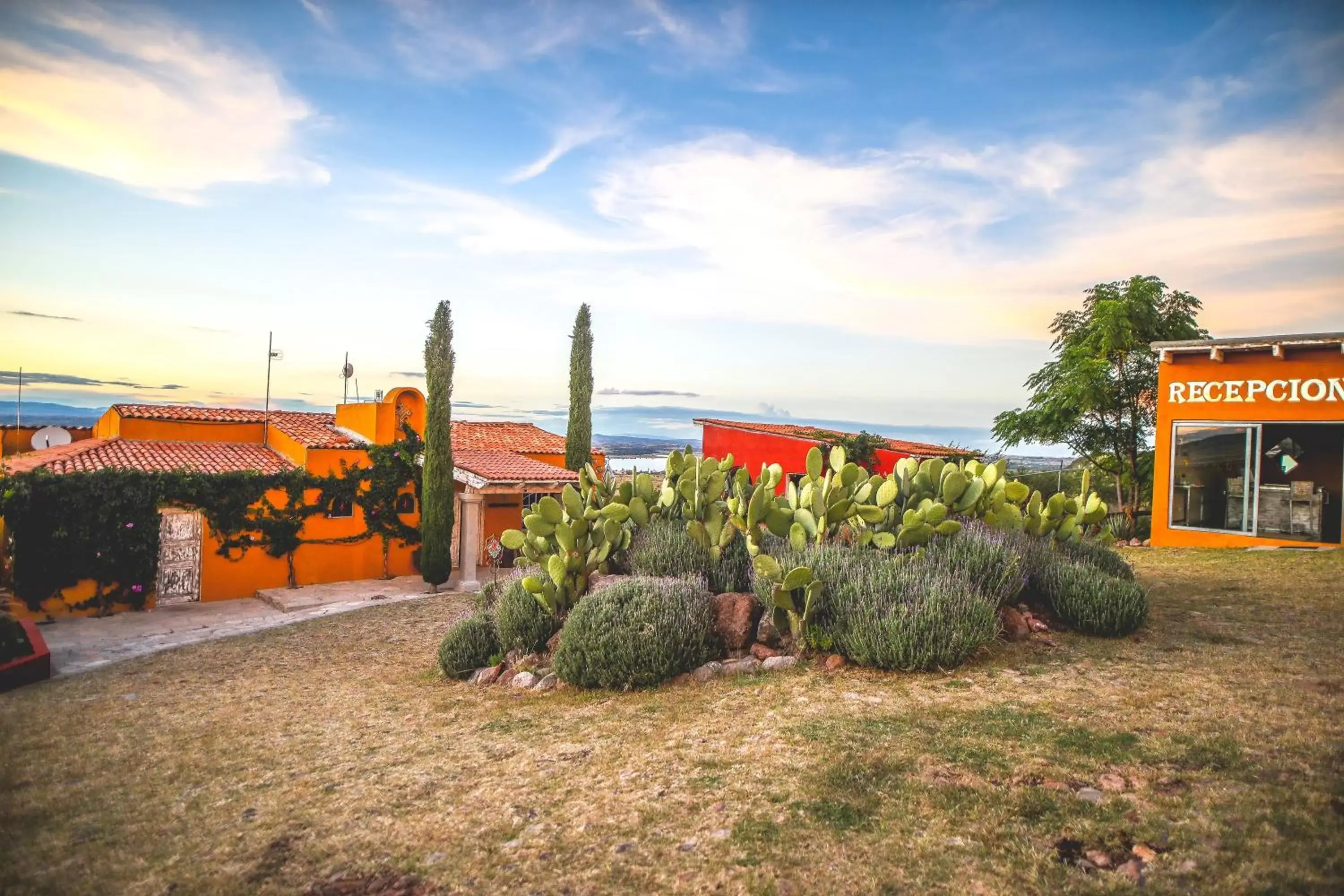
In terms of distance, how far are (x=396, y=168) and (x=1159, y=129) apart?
1159cm

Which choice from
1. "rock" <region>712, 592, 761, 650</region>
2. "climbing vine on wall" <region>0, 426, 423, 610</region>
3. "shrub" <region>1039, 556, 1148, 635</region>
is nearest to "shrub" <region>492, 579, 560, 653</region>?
"rock" <region>712, 592, 761, 650</region>

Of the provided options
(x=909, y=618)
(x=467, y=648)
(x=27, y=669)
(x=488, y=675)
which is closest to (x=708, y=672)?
(x=909, y=618)

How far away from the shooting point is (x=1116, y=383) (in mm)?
18453

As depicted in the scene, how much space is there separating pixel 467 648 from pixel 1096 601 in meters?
6.41

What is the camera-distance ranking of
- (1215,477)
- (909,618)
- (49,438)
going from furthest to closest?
(49,438) < (1215,477) < (909,618)

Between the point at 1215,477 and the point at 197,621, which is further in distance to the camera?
A: the point at 1215,477

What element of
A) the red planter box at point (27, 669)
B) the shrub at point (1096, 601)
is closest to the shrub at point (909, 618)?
the shrub at point (1096, 601)

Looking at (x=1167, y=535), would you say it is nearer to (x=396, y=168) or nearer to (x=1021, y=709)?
(x=1021, y=709)

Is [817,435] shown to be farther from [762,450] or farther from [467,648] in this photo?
[467,648]

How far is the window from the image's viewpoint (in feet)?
43.5

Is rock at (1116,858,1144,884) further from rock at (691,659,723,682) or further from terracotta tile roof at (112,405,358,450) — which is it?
terracotta tile roof at (112,405,358,450)

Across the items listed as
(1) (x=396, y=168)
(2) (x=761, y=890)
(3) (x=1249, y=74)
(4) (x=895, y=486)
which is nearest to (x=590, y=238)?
(1) (x=396, y=168)

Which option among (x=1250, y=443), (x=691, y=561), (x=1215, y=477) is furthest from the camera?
(x=1215, y=477)

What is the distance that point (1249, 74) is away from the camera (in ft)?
30.0
